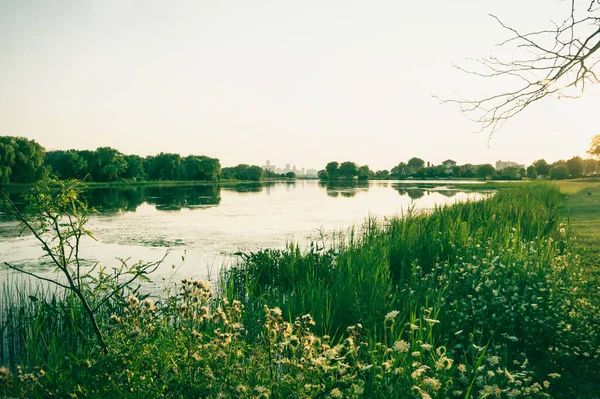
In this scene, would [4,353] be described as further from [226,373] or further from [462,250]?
[462,250]

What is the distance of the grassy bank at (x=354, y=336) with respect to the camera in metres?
2.85

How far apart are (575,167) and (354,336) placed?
124142 millimetres

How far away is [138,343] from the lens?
9.93 ft

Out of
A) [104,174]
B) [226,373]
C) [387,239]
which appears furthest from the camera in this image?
[104,174]

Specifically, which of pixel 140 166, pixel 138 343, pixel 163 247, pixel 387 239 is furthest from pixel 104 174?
pixel 138 343

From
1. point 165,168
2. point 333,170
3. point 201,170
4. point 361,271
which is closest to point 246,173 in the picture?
point 201,170

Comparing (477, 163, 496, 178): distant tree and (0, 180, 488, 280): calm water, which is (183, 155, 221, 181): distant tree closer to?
(0, 180, 488, 280): calm water

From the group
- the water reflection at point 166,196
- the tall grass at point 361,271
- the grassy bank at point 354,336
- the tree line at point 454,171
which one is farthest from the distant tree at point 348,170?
the grassy bank at point 354,336

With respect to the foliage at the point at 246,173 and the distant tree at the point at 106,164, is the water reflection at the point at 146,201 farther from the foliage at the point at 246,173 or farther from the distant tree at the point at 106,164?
the foliage at the point at 246,173

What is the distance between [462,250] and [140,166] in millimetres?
99435

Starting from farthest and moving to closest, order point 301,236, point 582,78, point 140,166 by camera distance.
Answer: point 140,166
point 301,236
point 582,78

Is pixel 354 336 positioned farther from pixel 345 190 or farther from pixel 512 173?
pixel 512 173

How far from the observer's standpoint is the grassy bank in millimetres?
2850

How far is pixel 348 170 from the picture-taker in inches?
5984
